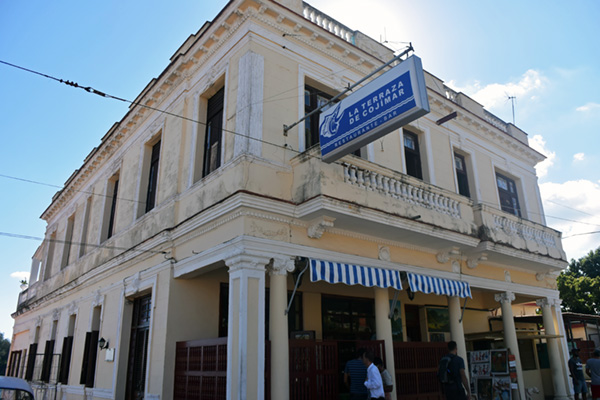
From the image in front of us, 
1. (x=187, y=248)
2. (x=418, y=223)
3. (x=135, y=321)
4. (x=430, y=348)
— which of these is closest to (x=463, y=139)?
(x=418, y=223)

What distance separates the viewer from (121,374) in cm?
1262

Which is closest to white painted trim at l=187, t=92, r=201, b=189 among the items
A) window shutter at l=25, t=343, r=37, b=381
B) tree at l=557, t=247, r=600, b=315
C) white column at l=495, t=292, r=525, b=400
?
white column at l=495, t=292, r=525, b=400

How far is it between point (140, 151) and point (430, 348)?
1045cm

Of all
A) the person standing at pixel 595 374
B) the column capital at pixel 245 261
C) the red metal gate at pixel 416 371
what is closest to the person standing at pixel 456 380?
the red metal gate at pixel 416 371

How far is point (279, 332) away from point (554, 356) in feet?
36.2

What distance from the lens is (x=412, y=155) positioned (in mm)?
14445

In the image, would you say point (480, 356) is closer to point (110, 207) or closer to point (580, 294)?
point (110, 207)

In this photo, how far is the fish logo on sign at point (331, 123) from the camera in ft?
30.8

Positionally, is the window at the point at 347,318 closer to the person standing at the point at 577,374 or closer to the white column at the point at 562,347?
the person standing at the point at 577,374

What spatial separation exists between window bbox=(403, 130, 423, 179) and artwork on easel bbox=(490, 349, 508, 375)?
213 inches

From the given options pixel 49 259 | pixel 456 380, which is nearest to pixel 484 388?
pixel 456 380

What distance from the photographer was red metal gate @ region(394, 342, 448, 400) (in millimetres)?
10898

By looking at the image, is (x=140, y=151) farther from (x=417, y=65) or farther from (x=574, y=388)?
(x=574, y=388)

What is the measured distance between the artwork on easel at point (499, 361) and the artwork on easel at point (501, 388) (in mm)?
170
